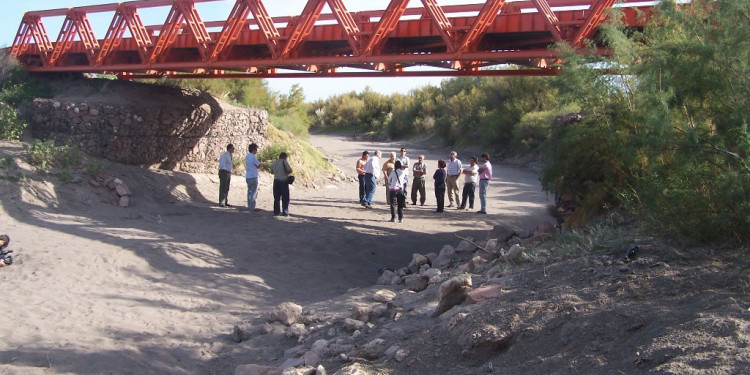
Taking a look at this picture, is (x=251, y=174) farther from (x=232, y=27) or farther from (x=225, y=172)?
(x=232, y=27)

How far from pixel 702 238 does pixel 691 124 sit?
121cm

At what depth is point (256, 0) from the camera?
55.8 ft

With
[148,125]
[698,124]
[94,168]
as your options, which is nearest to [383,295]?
[698,124]

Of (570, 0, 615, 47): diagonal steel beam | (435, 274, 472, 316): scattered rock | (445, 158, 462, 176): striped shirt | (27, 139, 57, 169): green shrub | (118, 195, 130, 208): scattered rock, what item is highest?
(570, 0, 615, 47): diagonal steel beam

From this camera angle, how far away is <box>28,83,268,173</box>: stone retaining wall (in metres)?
19.7

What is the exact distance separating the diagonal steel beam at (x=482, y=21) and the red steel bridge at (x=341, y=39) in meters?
0.02

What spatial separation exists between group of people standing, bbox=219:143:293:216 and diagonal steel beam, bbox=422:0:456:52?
503 cm

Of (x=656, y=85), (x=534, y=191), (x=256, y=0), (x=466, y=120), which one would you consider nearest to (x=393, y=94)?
(x=466, y=120)

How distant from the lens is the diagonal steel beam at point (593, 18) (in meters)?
12.9

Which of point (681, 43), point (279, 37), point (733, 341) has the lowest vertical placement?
point (733, 341)

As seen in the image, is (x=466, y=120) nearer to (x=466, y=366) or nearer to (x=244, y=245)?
(x=244, y=245)

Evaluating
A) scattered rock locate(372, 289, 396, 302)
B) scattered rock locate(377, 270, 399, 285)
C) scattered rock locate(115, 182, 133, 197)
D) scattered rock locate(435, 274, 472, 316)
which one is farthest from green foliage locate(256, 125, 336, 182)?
scattered rock locate(435, 274, 472, 316)

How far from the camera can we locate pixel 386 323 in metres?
8.70

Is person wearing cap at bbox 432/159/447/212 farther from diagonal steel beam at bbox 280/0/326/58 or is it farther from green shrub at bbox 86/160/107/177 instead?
green shrub at bbox 86/160/107/177
